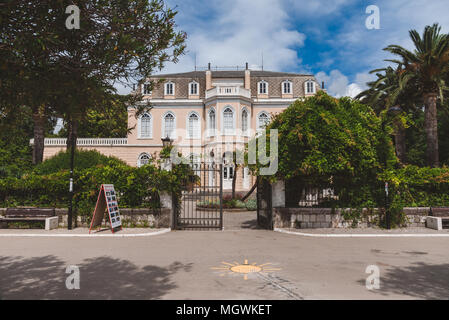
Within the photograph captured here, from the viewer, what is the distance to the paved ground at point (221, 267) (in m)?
4.79

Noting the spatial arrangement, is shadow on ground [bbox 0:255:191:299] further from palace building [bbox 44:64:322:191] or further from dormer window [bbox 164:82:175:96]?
dormer window [bbox 164:82:175:96]

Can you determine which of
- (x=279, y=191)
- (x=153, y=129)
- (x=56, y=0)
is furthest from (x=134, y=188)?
(x=153, y=129)

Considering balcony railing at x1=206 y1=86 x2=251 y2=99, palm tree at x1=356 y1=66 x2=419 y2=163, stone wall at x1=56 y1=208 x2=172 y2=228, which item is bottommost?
stone wall at x1=56 y1=208 x2=172 y2=228

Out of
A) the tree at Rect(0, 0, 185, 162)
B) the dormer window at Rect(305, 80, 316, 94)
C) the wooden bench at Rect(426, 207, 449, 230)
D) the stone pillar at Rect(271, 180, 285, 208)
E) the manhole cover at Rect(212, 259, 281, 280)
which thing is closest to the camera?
the tree at Rect(0, 0, 185, 162)

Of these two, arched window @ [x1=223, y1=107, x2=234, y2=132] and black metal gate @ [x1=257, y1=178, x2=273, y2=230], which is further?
arched window @ [x1=223, y1=107, x2=234, y2=132]

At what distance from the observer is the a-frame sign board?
11.0 m

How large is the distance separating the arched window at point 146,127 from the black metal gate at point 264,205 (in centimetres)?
2488

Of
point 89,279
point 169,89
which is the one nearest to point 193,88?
point 169,89

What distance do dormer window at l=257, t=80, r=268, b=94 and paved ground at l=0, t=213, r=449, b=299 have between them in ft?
94.6

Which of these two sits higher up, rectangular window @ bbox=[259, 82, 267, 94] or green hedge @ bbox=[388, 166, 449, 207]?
rectangular window @ bbox=[259, 82, 267, 94]

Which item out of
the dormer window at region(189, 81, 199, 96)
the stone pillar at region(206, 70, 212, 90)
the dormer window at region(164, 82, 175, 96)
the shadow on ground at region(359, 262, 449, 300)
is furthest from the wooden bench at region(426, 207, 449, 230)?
the dormer window at region(164, 82, 175, 96)

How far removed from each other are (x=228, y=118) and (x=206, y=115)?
3262 millimetres

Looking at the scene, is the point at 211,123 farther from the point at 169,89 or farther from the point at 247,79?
the point at 247,79

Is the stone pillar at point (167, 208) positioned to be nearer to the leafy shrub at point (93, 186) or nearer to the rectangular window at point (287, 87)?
the leafy shrub at point (93, 186)
